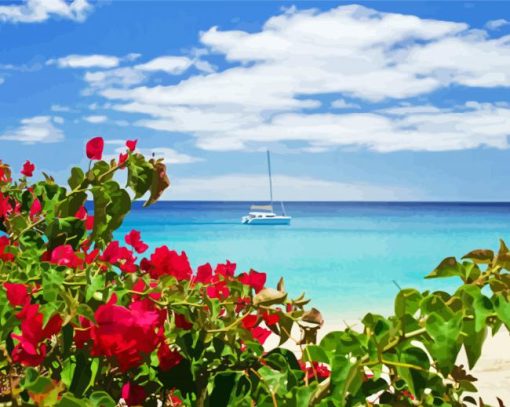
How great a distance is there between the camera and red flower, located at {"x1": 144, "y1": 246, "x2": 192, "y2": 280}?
1.69m

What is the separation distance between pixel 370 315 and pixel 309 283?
940 inches

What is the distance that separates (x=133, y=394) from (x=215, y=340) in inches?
7.4

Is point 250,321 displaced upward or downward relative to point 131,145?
downward

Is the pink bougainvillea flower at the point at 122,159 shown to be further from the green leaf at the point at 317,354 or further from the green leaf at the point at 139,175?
the green leaf at the point at 317,354

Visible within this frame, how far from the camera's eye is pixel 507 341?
960cm

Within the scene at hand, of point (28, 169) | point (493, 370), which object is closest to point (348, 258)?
point (493, 370)

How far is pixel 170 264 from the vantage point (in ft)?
5.57

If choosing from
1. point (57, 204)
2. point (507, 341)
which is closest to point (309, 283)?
point (507, 341)

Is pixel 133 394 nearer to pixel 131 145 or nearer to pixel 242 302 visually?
pixel 242 302

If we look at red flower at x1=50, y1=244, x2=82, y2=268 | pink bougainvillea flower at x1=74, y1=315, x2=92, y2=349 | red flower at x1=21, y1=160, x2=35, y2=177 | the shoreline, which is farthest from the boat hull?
pink bougainvillea flower at x1=74, y1=315, x2=92, y2=349

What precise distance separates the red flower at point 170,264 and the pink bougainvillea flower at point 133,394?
0.43 metres

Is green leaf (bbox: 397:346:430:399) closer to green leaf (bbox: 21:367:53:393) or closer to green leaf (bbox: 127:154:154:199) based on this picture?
green leaf (bbox: 21:367:53:393)

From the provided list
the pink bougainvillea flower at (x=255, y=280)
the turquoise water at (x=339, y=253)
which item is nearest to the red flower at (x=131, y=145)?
the pink bougainvillea flower at (x=255, y=280)

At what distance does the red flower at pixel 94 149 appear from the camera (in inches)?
71.7
